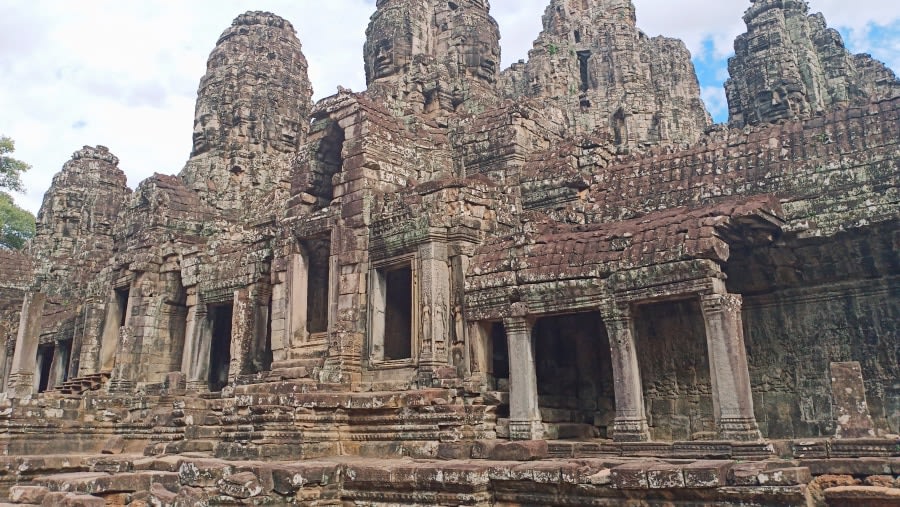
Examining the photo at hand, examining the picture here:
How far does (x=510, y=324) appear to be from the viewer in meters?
10.7

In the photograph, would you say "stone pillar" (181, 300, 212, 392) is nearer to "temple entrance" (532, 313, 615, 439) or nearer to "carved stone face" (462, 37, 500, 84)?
"temple entrance" (532, 313, 615, 439)

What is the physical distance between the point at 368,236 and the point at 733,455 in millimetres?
7418

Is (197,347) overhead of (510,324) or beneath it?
overhead

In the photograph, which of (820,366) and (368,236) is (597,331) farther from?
(368,236)

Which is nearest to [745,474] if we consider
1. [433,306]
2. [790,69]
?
[433,306]

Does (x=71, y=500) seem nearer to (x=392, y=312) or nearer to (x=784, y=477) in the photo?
(x=392, y=312)

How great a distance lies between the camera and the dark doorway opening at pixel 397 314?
43.7 ft

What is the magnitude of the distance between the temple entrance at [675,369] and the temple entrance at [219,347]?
11.0 metres

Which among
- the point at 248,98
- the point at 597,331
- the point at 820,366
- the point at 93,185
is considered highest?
the point at 248,98

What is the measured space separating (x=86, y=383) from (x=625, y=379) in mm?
15403

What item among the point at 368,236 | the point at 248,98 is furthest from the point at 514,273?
the point at 248,98

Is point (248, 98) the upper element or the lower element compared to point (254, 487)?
upper

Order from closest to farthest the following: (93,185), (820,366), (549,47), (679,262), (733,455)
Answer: (733,455), (679,262), (820,366), (93,185), (549,47)

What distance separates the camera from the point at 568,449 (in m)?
9.51
